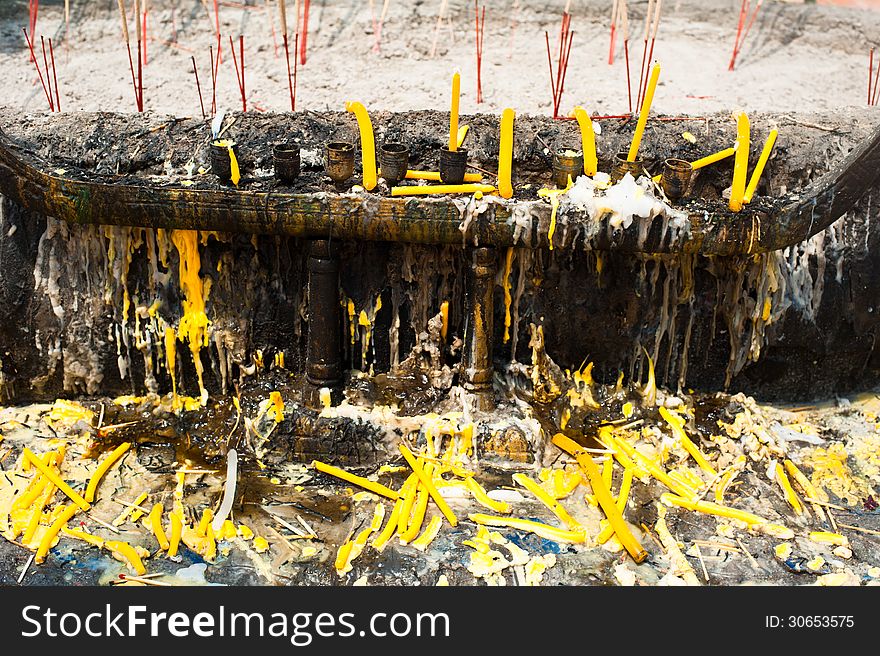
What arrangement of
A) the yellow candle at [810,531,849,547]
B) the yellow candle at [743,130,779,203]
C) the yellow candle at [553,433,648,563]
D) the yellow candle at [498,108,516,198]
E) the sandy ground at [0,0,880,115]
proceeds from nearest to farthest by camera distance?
the yellow candle at [553,433,648,563] → the yellow candle at [810,531,849,547] → the yellow candle at [498,108,516,198] → the yellow candle at [743,130,779,203] → the sandy ground at [0,0,880,115]

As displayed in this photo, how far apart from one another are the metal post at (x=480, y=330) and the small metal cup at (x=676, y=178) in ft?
2.97

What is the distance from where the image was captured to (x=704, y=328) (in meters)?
4.83

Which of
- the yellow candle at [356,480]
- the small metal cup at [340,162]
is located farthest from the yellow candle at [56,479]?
the small metal cup at [340,162]

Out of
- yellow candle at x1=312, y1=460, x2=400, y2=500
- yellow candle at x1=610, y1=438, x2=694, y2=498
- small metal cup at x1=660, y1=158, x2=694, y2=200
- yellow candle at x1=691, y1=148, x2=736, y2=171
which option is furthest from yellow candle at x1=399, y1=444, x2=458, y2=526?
yellow candle at x1=691, y1=148, x2=736, y2=171

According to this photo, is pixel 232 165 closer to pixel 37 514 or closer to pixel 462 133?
pixel 462 133

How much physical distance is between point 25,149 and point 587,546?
11.5ft

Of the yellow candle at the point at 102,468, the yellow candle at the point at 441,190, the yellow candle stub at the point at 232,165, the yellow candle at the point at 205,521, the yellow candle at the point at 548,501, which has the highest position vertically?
the yellow candle stub at the point at 232,165

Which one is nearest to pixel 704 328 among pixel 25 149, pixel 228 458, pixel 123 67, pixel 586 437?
pixel 586 437

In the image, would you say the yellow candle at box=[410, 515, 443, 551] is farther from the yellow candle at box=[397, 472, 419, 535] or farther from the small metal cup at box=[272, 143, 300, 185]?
the small metal cup at box=[272, 143, 300, 185]

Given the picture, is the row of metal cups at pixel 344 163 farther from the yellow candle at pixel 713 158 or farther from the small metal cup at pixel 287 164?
the yellow candle at pixel 713 158

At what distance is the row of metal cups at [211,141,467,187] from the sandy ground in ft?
4.05

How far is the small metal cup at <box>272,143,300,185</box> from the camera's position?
4.15m

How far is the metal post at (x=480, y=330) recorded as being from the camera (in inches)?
168

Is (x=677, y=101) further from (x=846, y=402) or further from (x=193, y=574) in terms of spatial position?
(x=193, y=574)
